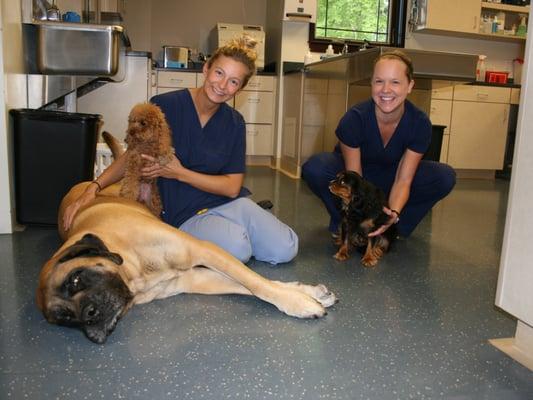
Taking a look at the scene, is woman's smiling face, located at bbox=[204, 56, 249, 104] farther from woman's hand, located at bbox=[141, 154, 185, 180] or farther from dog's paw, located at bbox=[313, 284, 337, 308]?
dog's paw, located at bbox=[313, 284, 337, 308]

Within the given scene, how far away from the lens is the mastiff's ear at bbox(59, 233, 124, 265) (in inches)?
55.4

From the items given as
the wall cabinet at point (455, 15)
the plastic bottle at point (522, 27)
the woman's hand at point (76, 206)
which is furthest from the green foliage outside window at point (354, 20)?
Answer: the woman's hand at point (76, 206)

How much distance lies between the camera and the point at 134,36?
21.7 ft

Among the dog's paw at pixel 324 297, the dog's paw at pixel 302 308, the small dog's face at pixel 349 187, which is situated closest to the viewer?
the dog's paw at pixel 302 308

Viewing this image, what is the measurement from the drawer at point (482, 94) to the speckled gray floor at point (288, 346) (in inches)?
163

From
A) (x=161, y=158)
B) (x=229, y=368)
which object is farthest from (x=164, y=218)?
(x=229, y=368)

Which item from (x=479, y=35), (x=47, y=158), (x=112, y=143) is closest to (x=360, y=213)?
(x=112, y=143)

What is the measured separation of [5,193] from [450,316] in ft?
7.56

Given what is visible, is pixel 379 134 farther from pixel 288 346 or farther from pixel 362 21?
pixel 362 21

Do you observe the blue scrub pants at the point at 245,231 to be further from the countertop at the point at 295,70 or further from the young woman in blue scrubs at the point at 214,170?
the countertop at the point at 295,70

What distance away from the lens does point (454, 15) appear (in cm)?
603

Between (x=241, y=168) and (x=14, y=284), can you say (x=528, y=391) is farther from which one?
(x=14, y=284)

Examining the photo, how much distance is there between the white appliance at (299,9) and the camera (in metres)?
5.87

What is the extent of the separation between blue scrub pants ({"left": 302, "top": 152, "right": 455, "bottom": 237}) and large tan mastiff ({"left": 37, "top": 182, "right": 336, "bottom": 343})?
42.9 inches
